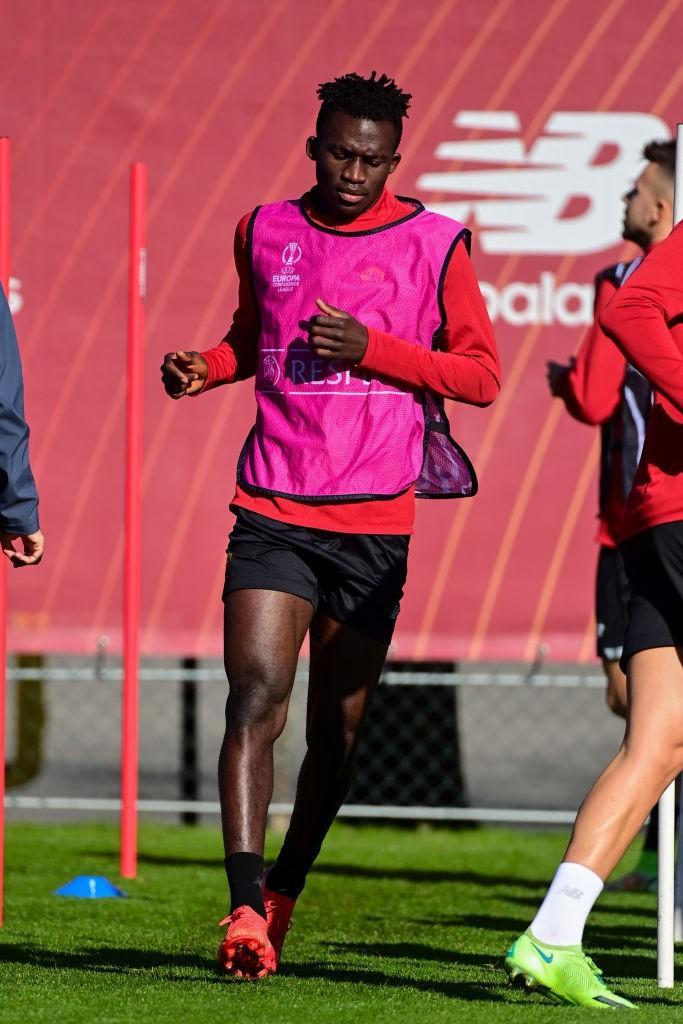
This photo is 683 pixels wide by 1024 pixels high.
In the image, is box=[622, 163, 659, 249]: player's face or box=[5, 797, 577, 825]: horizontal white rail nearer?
box=[622, 163, 659, 249]: player's face

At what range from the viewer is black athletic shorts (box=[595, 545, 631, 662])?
603 cm

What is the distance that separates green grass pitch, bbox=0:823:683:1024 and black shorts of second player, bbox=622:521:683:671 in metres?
0.76

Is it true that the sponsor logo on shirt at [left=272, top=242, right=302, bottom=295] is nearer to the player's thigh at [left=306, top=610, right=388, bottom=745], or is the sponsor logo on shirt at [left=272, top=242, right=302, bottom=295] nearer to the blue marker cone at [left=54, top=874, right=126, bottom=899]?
the player's thigh at [left=306, top=610, right=388, bottom=745]

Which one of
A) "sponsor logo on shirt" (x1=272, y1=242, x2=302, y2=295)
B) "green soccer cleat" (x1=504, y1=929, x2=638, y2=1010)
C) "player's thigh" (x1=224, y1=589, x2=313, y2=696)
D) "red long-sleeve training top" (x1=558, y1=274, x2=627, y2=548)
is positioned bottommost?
"green soccer cleat" (x1=504, y1=929, x2=638, y2=1010)

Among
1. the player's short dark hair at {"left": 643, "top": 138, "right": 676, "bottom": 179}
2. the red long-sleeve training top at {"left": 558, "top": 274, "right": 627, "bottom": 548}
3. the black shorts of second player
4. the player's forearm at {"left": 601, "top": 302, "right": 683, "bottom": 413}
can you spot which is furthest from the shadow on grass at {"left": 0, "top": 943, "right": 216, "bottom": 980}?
the player's short dark hair at {"left": 643, "top": 138, "right": 676, "bottom": 179}

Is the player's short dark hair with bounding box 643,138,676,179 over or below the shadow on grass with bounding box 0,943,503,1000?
Result: over

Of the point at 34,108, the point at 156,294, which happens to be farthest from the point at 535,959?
the point at 34,108

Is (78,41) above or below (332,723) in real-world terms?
above

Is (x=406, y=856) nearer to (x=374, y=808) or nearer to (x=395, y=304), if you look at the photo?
(x=374, y=808)

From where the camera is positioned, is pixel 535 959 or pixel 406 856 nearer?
pixel 535 959

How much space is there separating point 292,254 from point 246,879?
1.51 meters

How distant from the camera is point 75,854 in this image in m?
7.29


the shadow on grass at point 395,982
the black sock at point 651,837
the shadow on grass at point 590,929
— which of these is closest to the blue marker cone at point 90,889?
the shadow on grass at point 590,929

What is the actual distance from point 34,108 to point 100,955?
416 centimetres
